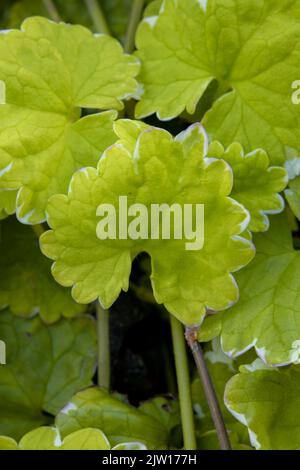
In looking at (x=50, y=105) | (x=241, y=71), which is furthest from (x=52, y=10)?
(x=241, y=71)

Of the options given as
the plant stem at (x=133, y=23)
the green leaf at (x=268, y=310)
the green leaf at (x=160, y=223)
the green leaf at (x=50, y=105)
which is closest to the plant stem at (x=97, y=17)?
the plant stem at (x=133, y=23)

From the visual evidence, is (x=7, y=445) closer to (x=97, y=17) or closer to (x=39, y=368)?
(x=39, y=368)

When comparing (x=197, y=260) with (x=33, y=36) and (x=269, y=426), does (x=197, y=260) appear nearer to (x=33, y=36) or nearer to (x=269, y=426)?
(x=269, y=426)

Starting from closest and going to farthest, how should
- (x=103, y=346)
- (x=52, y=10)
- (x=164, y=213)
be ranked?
(x=164, y=213)
(x=103, y=346)
(x=52, y=10)

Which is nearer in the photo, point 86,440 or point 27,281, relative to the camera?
point 86,440

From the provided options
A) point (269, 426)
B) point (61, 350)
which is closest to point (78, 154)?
point (61, 350)

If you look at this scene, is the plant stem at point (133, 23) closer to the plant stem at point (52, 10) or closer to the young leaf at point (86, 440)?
the plant stem at point (52, 10)

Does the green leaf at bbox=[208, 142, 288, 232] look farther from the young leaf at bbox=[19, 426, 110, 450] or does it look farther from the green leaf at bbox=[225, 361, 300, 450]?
the young leaf at bbox=[19, 426, 110, 450]
